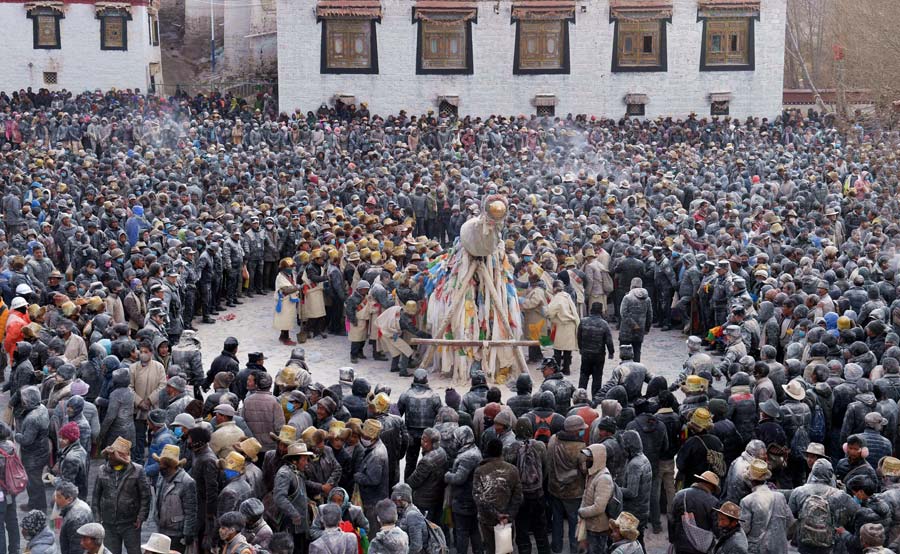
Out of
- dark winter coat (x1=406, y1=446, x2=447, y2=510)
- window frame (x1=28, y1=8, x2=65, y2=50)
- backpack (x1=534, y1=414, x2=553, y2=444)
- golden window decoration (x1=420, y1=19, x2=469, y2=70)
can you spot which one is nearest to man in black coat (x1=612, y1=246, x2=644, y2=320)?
backpack (x1=534, y1=414, x2=553, y2=444)

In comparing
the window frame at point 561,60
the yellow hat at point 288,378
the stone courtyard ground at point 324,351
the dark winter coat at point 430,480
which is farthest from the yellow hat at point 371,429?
the window frame at point 561,60

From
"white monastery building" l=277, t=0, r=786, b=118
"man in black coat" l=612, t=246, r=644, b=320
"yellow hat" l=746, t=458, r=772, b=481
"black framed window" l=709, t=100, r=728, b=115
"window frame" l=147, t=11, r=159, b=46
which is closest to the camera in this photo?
"yellow hat" l=746, t=458, r=772, b=481

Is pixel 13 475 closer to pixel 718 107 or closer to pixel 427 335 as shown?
pixel 427 335

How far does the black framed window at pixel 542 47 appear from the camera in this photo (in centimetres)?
3891

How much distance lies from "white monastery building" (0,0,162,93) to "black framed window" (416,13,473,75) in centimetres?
927

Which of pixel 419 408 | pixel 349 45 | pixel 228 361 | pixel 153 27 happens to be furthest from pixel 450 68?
pixel 419 408

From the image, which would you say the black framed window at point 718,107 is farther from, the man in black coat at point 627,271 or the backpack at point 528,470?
Result: the backpack at point 528,470

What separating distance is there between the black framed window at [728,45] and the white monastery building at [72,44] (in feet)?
59.8

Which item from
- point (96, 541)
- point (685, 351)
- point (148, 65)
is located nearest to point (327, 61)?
point (148, 65)

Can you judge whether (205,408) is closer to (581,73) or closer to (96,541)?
(96,541)

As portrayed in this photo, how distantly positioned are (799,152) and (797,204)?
7372 millimetres

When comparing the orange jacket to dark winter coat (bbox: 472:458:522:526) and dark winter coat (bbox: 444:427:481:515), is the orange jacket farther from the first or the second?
dark winter coat (bbox: 472:458:522:526)

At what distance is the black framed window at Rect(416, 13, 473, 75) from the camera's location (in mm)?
38750

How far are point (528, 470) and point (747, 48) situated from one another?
1200 inches
